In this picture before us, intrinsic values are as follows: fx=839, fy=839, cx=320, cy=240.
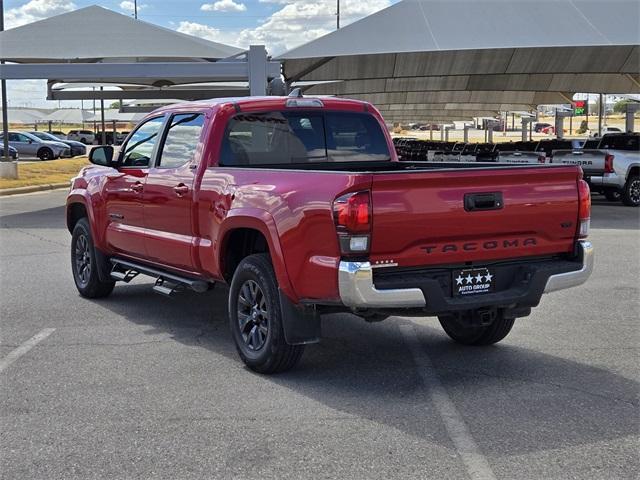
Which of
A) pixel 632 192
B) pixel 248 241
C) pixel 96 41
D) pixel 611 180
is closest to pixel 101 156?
pixel 248 241

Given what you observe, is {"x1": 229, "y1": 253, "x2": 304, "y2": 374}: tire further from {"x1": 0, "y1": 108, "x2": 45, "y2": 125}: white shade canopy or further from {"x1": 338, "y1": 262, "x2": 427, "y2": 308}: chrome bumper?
{"x1": 0, "y1": 108, "x2": 45, "y2": 125}: white shade canopy

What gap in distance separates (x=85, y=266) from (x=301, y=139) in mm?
3173

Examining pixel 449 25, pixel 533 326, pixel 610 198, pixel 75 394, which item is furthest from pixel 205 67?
pixel 75 394

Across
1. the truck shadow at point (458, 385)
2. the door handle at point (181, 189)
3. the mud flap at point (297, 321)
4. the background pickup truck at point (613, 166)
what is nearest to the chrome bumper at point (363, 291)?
the mud flap at point (297, 321)

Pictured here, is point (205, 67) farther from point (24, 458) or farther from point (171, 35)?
point (24, 458)

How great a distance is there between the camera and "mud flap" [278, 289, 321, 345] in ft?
18.4

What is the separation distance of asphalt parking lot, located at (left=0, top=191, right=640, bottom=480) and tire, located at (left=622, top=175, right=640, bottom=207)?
12106 mm

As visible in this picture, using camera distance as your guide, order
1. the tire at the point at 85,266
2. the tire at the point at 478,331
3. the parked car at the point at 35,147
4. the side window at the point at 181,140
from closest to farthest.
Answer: the tire at the point at 478,331 → the side window at the point at 181,140 → the tire at the point at 85,266 → the parked car at the point at 35,147

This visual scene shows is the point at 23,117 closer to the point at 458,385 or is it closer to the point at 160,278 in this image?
the point at 160,278

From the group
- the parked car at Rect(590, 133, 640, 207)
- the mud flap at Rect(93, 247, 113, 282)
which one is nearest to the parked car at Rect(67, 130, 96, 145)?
the parked car at Rect(590, 133, 640, 207)

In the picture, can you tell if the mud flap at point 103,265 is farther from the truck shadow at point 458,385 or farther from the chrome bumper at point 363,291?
the chrome bumper at point 363,291

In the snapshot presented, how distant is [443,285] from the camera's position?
17.8 feet

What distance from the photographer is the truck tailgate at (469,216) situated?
5164 millimetres

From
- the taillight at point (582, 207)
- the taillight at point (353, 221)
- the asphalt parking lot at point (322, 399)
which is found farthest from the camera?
the taillight at point (582, 207)
